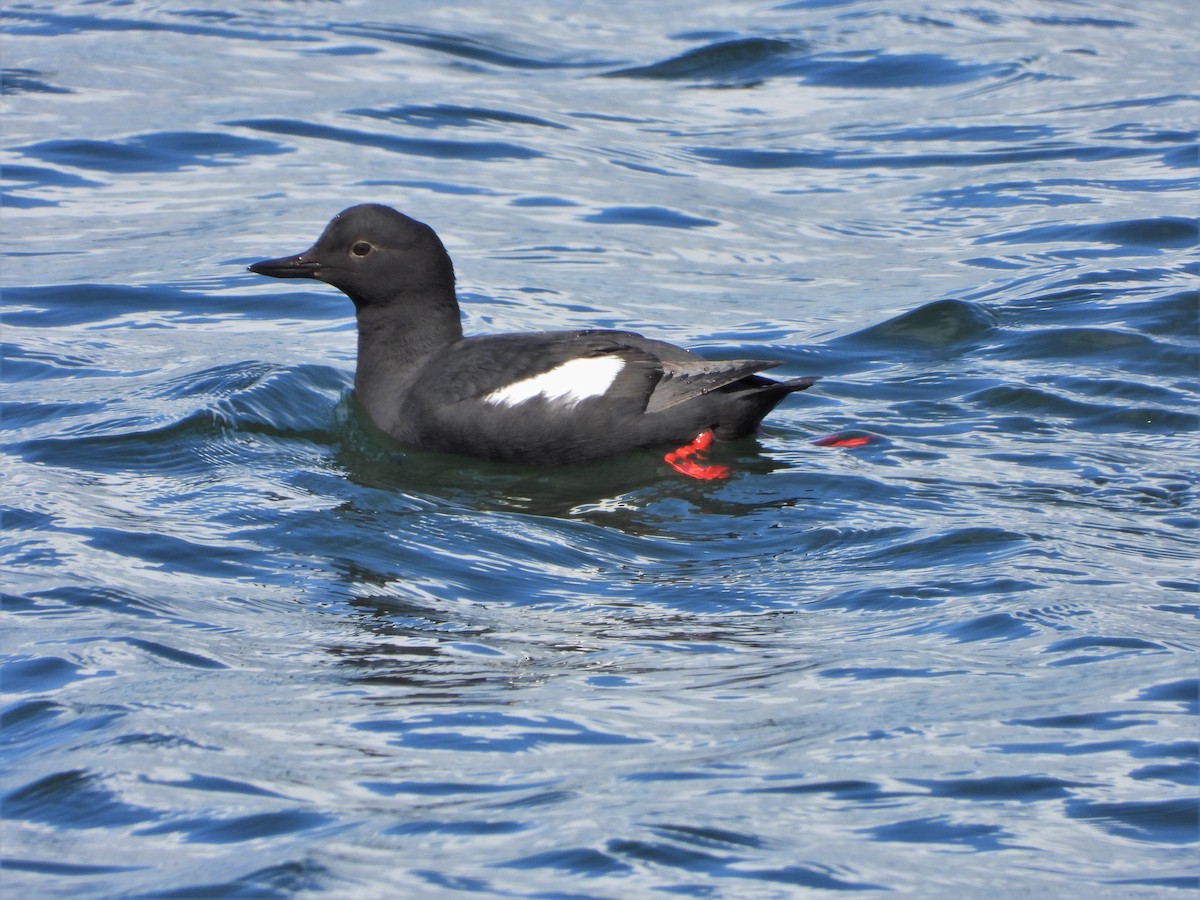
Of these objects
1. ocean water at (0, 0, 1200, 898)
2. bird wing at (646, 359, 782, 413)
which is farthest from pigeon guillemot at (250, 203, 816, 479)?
ocean water at (0, 0, 1200, 898)

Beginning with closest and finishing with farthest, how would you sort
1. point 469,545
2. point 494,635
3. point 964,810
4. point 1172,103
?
point 964,810 → point 494,635 → point 469,545 → point 1172,103

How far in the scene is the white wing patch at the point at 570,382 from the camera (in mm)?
7457

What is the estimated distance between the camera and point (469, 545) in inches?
260

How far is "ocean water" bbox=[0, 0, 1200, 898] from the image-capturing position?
14.1ft

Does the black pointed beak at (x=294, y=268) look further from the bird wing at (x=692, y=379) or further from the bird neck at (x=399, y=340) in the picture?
the bird wing at (x=692, y=379)

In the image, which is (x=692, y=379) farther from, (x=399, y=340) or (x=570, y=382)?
(x=399, y=340)

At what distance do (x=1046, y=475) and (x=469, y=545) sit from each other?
2.39 metres

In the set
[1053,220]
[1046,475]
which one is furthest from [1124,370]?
[1053,220]

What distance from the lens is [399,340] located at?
815cm

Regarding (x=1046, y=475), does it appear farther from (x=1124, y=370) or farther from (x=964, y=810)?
(x=964, y=810)

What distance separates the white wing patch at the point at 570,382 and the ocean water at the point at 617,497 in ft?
1.06

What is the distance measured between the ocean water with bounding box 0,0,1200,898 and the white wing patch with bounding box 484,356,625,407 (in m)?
0.32

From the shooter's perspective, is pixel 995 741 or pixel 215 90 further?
pixel 215 90

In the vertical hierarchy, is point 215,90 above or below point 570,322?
above
